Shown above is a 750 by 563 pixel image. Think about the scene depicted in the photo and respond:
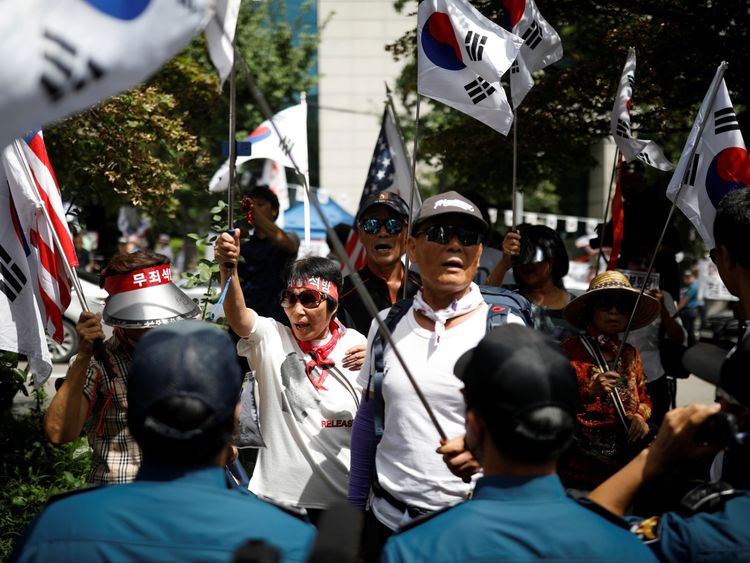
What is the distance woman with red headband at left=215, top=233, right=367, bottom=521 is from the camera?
150 inches

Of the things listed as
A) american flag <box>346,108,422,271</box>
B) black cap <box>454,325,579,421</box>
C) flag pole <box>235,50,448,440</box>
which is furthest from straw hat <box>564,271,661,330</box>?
american flag <box>346,108,422,271</box>

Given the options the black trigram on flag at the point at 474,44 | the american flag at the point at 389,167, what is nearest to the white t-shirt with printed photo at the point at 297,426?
the black trigram on flag at the point at 474,44

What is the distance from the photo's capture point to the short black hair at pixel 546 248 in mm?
5238

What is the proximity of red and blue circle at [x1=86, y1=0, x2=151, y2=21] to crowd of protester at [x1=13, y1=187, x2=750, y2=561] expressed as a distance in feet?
2.69

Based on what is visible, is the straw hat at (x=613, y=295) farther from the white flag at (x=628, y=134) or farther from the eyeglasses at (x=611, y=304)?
the white flag at (x=628, y=134)

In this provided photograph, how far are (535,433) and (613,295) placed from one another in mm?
2728

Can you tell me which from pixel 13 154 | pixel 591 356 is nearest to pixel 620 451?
pixel 591 356

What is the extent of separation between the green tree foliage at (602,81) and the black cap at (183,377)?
20.9ft

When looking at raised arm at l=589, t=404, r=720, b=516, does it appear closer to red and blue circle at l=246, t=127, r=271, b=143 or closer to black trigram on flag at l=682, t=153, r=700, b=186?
black trigram on flag at l=682, t=153, r=700, b=186

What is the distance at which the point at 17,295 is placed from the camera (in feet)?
12.8

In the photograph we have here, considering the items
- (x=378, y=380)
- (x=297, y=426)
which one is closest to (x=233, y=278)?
(x=297, y=426)

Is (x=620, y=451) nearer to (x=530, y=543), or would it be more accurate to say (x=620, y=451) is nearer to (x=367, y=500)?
(x=367, y=500)

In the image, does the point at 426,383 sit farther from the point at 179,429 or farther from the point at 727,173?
the point at 727,173

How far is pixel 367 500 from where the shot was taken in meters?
3.49
